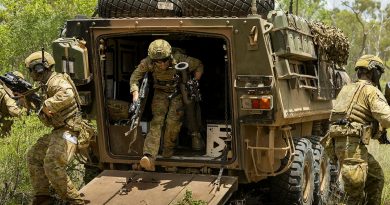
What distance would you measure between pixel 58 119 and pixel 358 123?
3062 mm

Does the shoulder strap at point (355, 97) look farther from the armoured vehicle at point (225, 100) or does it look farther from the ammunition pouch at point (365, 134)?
the armoured vehicle at point (225, 100)

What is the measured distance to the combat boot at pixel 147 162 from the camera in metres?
6.76

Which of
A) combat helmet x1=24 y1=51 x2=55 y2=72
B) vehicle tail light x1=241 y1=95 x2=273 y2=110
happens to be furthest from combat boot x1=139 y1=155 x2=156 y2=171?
combat helmet x1=24 y1=51 x2=55 y2=72

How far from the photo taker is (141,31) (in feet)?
22.3

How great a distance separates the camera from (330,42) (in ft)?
27.4

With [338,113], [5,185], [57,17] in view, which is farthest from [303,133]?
[57,17]

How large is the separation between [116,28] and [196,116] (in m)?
1.36

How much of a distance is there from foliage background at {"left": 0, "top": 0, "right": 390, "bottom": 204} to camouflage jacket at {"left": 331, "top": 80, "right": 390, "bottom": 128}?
179 centimetres

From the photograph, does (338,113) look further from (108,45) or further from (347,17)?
(347,17)

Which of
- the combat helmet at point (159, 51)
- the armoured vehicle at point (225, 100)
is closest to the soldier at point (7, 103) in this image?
the armoured vehicle at point (225, 100)

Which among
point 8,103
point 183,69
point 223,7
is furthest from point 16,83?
point 223,7

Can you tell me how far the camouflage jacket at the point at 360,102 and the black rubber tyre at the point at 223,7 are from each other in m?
1.23

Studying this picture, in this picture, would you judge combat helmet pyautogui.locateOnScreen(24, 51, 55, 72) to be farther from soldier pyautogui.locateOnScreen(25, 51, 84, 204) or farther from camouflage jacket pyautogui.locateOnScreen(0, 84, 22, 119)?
camouflage jacket pyautogui.locateOnScreen(0, 84, 22, 119)

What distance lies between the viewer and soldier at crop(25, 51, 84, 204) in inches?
252
